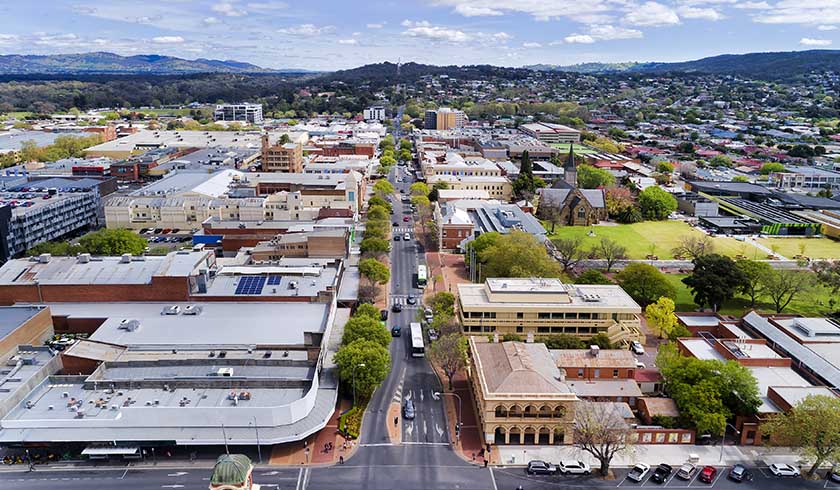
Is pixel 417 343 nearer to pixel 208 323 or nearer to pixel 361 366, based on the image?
pixel 361 366

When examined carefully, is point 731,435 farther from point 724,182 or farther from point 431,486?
point 724,182

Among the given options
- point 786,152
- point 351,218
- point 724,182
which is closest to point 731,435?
point 351,218

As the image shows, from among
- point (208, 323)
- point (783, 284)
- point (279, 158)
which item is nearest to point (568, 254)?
point (783, 284)

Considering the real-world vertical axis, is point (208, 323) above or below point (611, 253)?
below

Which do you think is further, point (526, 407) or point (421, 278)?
point (421, 278)

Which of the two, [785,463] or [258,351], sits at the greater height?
[258,351]

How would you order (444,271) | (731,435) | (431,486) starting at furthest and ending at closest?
(444,271) < (731,435) < (431,486)
